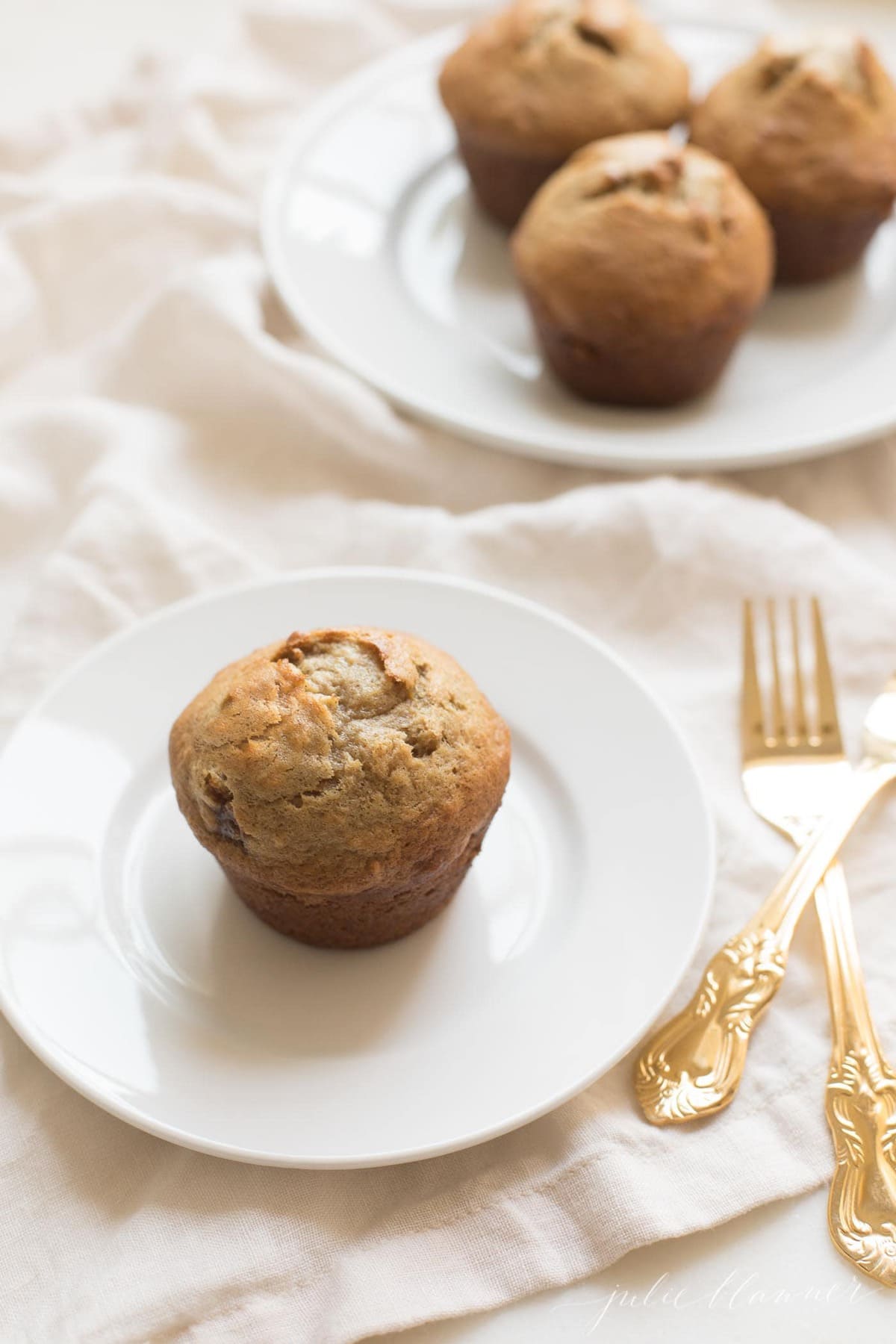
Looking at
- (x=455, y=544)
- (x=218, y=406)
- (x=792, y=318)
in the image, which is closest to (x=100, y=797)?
(x=455, y=544)

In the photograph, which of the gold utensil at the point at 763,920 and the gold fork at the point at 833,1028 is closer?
the gold fork at the point at 833,1028

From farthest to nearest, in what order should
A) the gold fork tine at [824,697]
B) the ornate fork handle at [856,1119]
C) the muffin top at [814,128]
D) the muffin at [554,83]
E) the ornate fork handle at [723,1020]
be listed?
the muffin at [554,83] → the muffin top at [814,128] → the gold fork tine at [824,697] → the ornate fork handle at [723,1020] → the ornate fork handle at [856,1119]

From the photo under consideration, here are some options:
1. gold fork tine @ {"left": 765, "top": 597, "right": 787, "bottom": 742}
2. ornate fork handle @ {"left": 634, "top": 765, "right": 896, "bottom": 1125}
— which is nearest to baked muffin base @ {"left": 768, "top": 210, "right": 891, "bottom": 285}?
gold fork tine @ {"left": 765, "top": 597, "right": 787, "bottom": 742}

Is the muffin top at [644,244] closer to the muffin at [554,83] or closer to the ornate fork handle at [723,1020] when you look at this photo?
the muffin at [554,83]

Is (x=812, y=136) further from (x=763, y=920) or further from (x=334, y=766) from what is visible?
(x=334, y=766)

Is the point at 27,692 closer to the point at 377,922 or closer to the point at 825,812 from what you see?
the point at 377,922

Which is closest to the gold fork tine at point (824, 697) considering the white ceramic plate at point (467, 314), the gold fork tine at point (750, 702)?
the gold fork tine at point (750, 702)

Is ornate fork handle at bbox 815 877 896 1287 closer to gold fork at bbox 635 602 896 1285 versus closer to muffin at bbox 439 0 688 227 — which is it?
gold fork at bbox 635 602 896 1285
